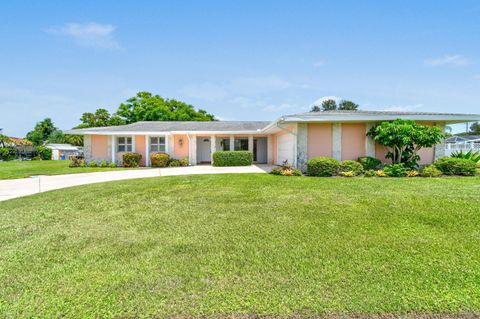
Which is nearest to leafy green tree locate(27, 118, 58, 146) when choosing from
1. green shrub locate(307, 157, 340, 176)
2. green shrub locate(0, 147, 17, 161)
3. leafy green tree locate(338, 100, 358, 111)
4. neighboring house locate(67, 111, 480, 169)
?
green shrub locate(0, 147, 17, 161)

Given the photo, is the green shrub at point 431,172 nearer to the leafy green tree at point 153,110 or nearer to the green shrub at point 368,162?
the green shrub at point 368,162

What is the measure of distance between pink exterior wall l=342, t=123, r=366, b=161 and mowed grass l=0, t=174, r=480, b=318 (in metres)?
6.70

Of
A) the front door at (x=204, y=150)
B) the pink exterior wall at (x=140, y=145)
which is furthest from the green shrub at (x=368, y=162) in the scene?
the pink exterior wall at (x=140, y=145)

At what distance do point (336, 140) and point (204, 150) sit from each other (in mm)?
11904

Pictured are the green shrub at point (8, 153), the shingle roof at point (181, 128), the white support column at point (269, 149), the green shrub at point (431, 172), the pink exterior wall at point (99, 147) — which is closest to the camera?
the green shrub at point (431, 172)

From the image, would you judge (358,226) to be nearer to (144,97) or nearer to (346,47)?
(346,47)

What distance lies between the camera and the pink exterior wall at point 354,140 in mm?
13289

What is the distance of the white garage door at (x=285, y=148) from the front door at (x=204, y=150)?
249 inches

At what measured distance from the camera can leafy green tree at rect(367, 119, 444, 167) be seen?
38.0 ft

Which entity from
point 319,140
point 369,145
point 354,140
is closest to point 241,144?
point 319,140

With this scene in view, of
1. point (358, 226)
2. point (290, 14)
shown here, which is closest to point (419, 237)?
point (358, 226)

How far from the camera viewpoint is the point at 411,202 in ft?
20.9

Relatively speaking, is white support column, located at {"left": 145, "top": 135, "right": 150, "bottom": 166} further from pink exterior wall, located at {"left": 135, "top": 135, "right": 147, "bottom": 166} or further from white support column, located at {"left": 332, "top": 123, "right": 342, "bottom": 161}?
white support column, located at {"left": 332, "top": 123, "right": 342, "bottom": 161}

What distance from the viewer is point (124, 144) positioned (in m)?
20.1
